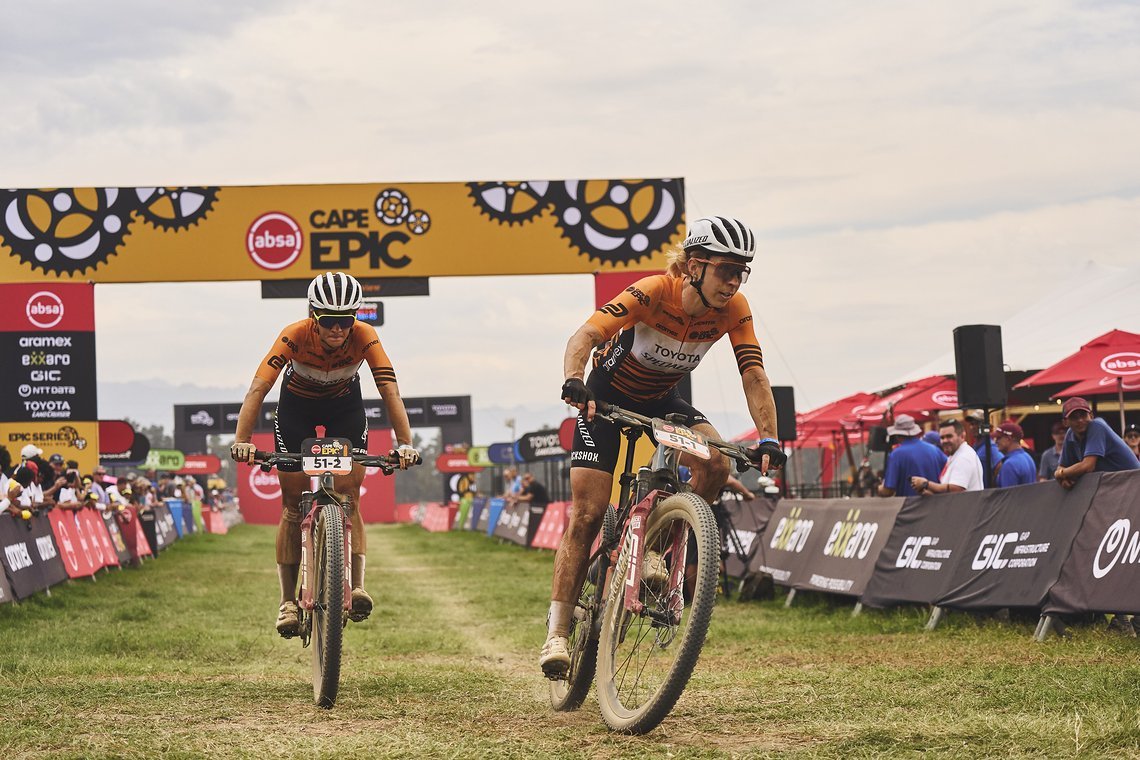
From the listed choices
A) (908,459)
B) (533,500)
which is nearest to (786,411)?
(908,459)

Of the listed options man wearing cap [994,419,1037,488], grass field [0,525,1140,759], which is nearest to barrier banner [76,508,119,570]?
grass field [0,525,1140,759]

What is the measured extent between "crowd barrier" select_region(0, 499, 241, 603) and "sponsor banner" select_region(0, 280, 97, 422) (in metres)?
2.28

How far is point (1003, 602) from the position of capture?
1005 cm

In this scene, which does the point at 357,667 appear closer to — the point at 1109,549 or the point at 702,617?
the point at 702,617

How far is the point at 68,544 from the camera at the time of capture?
1819 cm

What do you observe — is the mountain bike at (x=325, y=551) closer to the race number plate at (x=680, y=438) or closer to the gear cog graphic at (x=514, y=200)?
the race number plate at (x=680, y=438)

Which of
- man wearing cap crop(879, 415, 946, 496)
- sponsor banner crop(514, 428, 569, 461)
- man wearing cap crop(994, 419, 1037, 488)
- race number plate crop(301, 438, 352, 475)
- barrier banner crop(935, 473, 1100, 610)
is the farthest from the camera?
sponsor banner crop(514, 428, 569, 461)

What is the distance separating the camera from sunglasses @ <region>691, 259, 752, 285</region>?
6059 millimetres

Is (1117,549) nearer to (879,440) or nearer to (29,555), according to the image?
(879,440)

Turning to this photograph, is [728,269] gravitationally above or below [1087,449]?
above

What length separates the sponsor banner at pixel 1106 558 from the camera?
28.3 ft

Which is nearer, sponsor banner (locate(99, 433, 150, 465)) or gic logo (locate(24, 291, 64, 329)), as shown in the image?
gic logo (locate(24, 291, 64, 329))

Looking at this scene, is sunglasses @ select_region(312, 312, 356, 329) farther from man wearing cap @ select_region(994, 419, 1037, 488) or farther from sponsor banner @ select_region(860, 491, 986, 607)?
man wearing cap @ select_region(994, 419, 1037, 488)

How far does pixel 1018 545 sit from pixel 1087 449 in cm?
91
